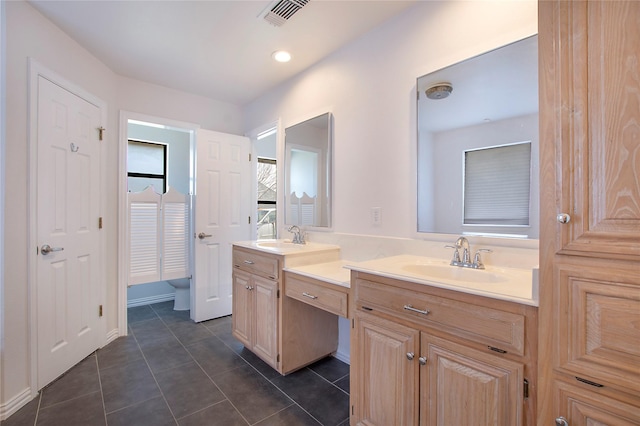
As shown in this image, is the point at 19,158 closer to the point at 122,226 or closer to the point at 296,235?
the point at 122,226

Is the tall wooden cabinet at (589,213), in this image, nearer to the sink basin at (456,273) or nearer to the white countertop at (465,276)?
the white countertop at (465,276)

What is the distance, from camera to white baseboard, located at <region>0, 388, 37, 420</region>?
1675 mm

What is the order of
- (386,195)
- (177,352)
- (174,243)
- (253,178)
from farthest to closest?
1. (253,178)
2. (174,243)
3. (177,352)
4. (386,195)

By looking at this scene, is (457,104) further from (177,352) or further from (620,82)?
(177,352)

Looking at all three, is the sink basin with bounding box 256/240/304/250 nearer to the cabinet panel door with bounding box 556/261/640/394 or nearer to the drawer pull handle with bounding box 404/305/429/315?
the drawer pull handle with bounding box 404/305/429/315

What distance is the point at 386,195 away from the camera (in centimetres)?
201

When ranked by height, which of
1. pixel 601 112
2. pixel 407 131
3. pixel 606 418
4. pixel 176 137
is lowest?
pixel 606 418

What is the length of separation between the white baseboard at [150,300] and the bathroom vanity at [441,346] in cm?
327

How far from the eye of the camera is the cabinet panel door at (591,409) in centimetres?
80

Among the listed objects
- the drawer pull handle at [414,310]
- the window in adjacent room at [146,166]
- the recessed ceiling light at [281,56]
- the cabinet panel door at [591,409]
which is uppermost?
the recessed ceiling light at [281,56]

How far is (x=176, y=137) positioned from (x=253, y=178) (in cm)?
133

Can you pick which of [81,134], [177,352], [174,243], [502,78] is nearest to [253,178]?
[174,243]

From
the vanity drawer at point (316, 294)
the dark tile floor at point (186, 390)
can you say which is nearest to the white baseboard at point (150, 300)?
the dark tile floor at point (186, 390)

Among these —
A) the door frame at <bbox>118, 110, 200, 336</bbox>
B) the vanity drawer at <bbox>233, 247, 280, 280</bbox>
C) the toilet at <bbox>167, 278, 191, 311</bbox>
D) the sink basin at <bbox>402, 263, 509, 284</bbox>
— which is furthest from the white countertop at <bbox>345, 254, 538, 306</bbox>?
the toilet at <bbox>167, 278, 191, 311</bbox>
